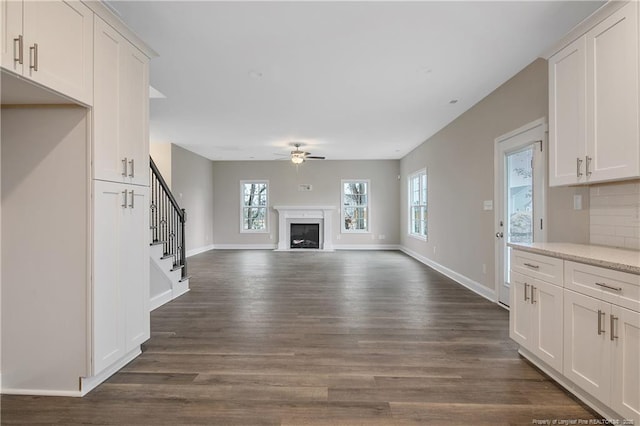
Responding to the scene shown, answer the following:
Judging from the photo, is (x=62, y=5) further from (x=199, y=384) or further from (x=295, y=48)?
(x=199, y=384)

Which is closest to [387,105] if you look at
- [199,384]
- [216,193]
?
[199,384]

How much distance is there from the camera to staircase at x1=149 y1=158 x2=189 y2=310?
3.99m

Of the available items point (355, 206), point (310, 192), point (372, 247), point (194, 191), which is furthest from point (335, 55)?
point (372, 247)

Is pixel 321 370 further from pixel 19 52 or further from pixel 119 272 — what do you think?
pixel 19 52

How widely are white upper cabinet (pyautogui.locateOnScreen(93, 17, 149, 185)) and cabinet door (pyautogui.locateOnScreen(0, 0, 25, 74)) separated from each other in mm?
519

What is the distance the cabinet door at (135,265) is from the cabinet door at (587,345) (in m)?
3.12

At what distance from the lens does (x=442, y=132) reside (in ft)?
19.7

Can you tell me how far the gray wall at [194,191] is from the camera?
7660 mm

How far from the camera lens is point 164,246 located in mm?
4270

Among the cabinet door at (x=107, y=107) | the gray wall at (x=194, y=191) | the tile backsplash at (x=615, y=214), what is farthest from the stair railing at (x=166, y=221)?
the tile backsplash at (x=615, y=214)

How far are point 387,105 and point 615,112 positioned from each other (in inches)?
114

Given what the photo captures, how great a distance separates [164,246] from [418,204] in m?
6.01

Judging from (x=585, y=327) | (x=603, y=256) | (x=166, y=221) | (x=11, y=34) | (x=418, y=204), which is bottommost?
(x=585, y=327)

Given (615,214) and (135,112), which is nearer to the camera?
(615,214)
